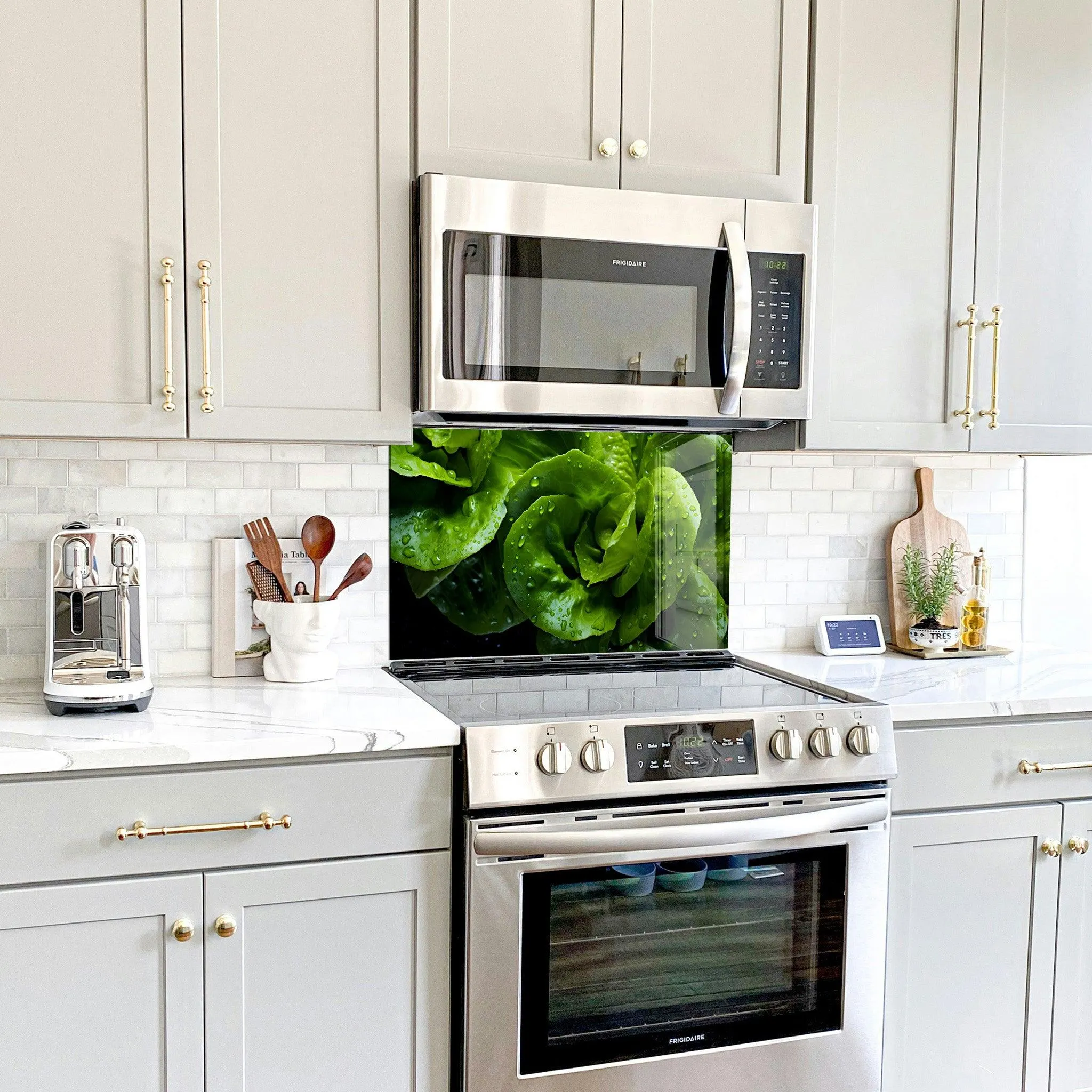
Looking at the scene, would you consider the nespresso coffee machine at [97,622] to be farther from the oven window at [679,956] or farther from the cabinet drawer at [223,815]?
the oven window at [679,956]

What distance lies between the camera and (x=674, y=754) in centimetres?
192

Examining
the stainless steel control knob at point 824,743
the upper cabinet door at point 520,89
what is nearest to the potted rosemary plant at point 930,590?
the stainless steel control knob at point 824,743

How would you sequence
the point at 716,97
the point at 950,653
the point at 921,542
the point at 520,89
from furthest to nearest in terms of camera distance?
the point at 921,542
the point at 950,653
the point at 716,97
the point at 520,89

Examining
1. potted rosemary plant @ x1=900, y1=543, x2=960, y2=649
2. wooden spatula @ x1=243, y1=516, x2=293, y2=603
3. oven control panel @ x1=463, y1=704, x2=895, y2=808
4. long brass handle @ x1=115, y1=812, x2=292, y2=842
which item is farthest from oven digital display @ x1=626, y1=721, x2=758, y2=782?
potted rosemary plant @ x1=900, y1=543, x2=960, y2=649

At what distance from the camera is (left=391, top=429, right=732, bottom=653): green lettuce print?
247 cm

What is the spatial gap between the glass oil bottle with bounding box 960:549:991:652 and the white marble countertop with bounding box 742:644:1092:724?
8 centimetres

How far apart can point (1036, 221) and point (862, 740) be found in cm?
126

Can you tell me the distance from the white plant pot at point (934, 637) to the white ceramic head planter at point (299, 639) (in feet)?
4.55

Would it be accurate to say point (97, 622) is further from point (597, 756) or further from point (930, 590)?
point (930, 590)

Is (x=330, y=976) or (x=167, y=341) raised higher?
(x=167, y=341)

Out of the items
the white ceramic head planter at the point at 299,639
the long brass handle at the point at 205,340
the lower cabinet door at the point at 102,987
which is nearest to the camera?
the lower cabinet door at the point at 102,987

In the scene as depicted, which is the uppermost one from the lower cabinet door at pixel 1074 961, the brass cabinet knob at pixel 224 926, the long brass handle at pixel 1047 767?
the long brass handle at pixel 1047 767

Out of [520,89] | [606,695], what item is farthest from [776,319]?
[606,695]

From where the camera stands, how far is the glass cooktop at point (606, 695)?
78.1 inches
